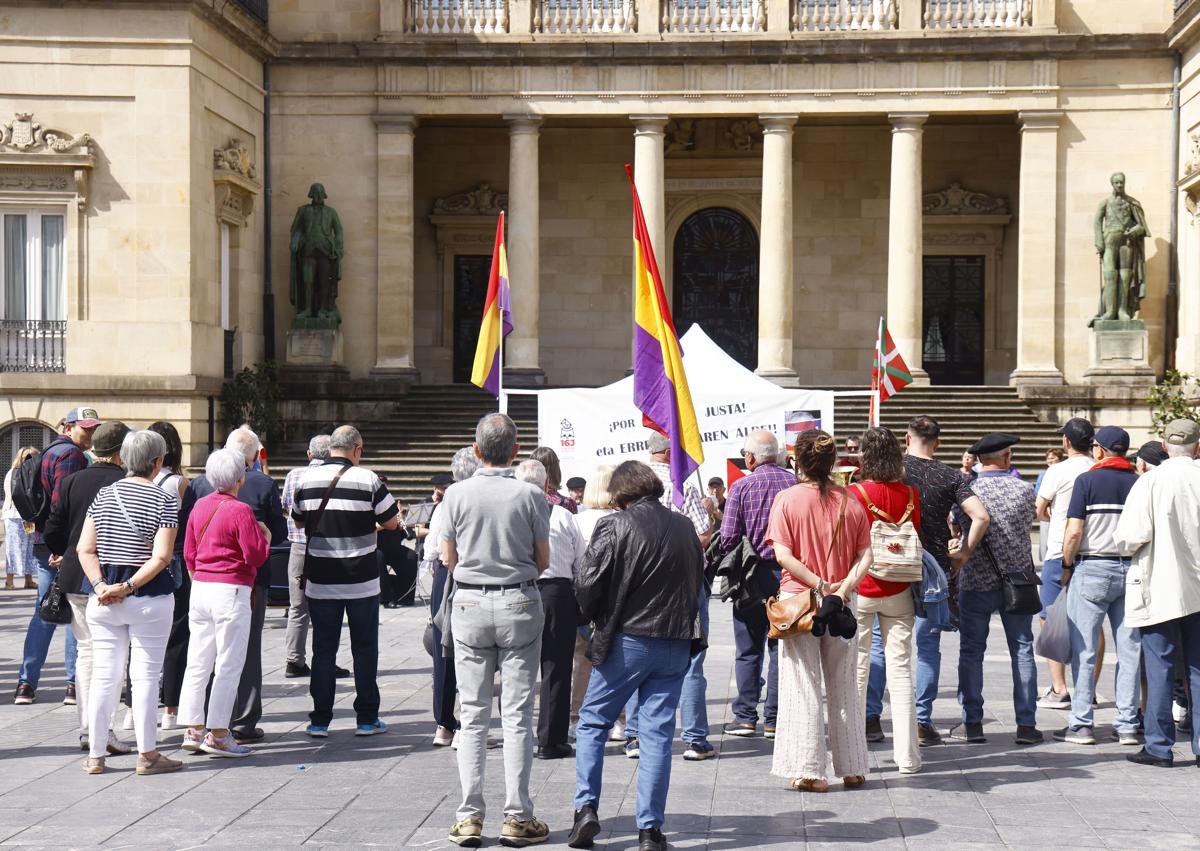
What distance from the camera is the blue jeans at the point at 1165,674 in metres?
9.62

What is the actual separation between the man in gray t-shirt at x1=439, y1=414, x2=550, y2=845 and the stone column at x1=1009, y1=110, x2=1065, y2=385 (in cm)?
2142

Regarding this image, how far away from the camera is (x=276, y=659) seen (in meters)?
13.9

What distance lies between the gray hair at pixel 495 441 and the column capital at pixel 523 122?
21.0 m

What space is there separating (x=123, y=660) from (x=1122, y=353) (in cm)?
2162

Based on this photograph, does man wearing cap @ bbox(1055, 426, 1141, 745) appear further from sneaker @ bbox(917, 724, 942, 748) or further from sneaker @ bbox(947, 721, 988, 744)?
sneaker @ bbox(917, 724, 942, 748)

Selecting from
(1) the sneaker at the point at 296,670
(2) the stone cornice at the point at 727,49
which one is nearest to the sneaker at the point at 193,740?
(1) the sneaker at the point at 296,670

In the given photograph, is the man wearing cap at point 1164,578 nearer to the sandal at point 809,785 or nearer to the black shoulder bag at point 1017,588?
the black shoulder bag at point 1017,588

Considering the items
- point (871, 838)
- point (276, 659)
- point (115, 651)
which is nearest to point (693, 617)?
point (871, 838)

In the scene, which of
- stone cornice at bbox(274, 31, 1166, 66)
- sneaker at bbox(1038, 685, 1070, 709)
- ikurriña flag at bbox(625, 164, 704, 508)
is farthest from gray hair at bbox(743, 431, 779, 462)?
stone cornice at bbox(274, 31, 1166, 66)

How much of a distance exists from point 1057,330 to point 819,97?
591cm

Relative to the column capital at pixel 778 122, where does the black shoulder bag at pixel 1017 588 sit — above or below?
below

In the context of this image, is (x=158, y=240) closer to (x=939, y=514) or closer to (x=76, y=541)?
(x=76, y=541)

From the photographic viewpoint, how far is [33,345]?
24.1 meters

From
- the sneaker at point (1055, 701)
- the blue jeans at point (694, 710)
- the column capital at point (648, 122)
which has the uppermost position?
the column capital at point (648, 122)
